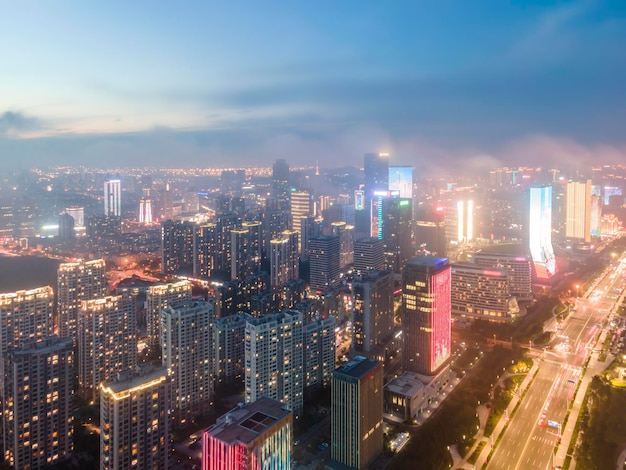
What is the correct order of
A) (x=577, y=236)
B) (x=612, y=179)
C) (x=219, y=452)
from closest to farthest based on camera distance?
(x=219, y=452) < (x=577, y=236) < (x=612, y=179)

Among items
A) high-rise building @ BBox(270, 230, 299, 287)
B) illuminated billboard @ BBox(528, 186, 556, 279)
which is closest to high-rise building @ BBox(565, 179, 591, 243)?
illuminated billboard @ BBox(528, 186, 556, 279)

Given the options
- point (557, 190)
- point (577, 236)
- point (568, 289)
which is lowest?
point (568, 289)

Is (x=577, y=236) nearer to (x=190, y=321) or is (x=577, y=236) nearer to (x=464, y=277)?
(x=464, y=277)

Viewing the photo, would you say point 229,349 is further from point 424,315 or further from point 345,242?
point 345,242

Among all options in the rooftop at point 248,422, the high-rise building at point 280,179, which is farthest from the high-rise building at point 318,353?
the high-rise building at point 280,179

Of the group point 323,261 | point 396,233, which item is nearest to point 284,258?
point 323,261

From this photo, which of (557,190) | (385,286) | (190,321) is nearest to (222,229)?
(385,286)

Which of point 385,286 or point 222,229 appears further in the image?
point 222,229

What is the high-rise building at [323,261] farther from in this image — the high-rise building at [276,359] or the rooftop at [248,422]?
the rooftop at [248,422]
